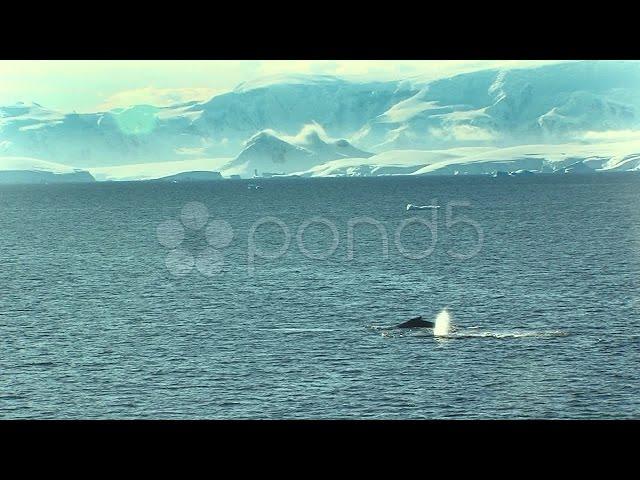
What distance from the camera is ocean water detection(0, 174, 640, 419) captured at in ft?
172

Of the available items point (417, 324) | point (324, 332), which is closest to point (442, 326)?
point (417, 324)

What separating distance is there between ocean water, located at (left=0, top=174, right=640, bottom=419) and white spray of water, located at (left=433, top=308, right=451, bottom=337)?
37.0 inches

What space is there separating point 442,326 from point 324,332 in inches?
358

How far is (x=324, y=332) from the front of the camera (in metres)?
73.5

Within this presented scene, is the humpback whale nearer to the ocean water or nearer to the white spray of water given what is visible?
the white spray of water

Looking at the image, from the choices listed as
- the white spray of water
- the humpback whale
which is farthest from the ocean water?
the humpback whale

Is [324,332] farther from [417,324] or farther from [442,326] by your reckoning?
[442,326]

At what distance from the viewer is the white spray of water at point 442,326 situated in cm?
7174

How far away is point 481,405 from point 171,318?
4043cm
